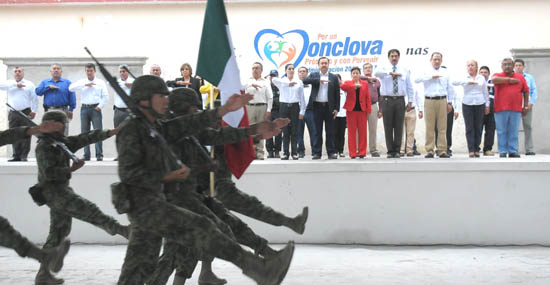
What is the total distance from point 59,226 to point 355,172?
15.4 ft

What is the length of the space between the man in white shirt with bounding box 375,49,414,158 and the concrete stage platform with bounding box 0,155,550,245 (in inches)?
65.2

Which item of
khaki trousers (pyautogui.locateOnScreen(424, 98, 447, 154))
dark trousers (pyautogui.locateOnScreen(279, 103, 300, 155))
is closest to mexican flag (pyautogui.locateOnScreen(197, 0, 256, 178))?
dark trousers (pyautogui.locateOnScreen(279, 103, 300, 155))

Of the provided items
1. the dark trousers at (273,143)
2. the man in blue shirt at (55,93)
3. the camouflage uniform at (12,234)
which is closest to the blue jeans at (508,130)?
the dark trousers at (273,143)

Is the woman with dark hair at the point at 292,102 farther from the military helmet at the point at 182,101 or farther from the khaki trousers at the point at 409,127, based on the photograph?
the military helmet at the point at 182,101

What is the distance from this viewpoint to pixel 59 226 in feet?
24.4

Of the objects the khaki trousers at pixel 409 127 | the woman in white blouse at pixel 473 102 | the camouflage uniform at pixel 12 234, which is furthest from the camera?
the khaki trousers at pixel 409 127

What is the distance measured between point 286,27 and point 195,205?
12717 mm

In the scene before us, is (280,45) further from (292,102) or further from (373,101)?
(292,102)

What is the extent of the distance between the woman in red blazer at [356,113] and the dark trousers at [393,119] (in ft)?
1.23

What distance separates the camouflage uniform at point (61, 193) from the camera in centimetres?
720

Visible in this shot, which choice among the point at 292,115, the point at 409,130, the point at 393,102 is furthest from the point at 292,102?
the point at 409,130

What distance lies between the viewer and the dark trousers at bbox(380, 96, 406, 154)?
39.4ft

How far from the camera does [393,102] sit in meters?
12.0

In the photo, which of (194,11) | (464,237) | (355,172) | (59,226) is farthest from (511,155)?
(194,11)
